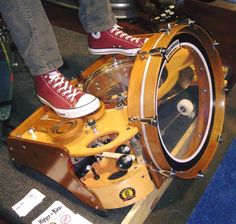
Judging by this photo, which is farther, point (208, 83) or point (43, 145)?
point (208, 83)

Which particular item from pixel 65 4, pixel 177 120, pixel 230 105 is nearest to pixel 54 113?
pixel 177 120

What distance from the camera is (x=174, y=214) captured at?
4.16 ft

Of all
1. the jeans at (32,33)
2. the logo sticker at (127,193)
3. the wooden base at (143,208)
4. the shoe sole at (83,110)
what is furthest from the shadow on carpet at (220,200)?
the jeans at (32,33)

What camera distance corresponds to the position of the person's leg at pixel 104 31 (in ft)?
4.47

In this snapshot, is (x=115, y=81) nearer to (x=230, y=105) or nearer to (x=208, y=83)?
(x=208, y=83)

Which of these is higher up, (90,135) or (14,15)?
(14,15)

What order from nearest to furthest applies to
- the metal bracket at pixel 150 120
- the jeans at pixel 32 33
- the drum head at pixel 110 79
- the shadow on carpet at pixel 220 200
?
the metal bracket at pixel 150 120 → the jeans at pixel 32 33 → the shadow on carpet at pixel 220 200 → the drum head at pixel 110 79

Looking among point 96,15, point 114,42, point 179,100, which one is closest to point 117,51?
point 114,42

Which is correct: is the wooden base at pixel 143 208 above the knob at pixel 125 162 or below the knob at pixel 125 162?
below

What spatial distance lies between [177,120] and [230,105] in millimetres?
411

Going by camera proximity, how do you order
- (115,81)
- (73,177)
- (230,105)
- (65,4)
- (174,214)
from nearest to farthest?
(73,177) → (174,214) → (115,81) → (230,105) → (65,4)

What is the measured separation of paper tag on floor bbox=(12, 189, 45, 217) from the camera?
1.15 m

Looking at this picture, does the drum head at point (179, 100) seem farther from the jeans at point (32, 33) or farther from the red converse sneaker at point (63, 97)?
the jeans at point (32, 33)

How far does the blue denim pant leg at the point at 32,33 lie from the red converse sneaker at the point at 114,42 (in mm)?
288
